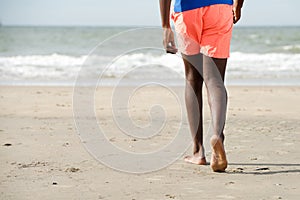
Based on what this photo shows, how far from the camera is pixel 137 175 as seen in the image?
3818 millimetres

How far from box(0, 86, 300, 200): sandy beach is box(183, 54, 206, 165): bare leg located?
0.12 meters

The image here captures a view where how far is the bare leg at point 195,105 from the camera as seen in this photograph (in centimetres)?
412

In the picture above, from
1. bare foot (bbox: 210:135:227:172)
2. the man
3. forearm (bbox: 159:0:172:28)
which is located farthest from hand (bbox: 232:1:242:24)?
bare foot (bbox: 210:135:227:172)

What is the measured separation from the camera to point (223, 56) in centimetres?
394

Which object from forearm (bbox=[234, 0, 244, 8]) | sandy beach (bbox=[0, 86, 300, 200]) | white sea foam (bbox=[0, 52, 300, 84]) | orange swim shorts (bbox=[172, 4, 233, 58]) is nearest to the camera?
sandy beach (bbox=[0, 86, 300, 200])

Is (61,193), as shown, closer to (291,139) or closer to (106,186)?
(106,186)

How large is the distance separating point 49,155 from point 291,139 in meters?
2.13

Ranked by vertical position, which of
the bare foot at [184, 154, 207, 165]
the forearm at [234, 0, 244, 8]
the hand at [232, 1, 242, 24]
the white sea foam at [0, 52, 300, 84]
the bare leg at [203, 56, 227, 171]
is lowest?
the white sea foam at [0, 52, 300, 84]

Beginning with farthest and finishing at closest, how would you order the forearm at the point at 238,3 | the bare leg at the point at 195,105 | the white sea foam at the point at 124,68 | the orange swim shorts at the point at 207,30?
1. the white sea foam at the point at 124,68
2. the forearm at the point at 238,3
3. the bare leg at the point at 195,105
4. the orange swim shorts at the point at 207,30

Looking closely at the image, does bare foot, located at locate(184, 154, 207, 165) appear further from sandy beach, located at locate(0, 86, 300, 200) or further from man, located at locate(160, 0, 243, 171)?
man, located at locate(160, 0, 243, 171)

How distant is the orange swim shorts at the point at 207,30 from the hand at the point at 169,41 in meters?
0.16

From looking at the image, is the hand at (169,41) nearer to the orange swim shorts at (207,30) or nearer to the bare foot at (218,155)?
the orange swim shorts at (207,30)

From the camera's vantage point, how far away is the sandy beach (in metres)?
3.38

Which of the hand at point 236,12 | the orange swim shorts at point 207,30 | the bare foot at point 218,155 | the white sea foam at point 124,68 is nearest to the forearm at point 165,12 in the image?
the orange swim shorts at point 207,30
